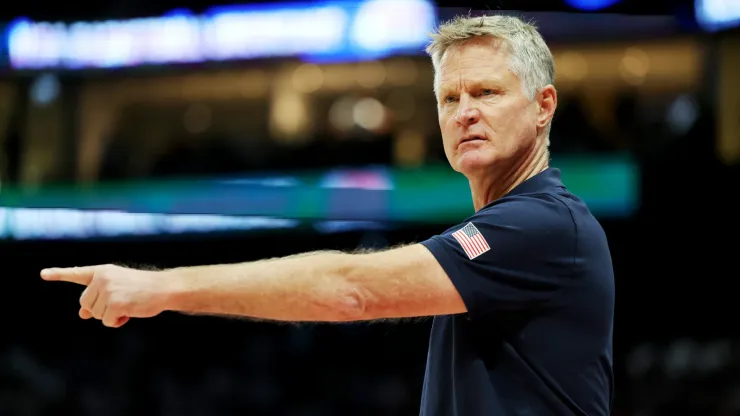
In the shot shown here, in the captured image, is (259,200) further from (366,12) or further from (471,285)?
(471,285)

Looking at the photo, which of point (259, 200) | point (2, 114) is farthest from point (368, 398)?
point (2, 114)

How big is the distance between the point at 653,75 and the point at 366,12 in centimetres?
371

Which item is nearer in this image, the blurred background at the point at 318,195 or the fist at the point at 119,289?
the fist at the point at 119,289

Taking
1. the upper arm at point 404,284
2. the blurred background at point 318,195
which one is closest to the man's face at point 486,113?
the upper arm at point 404,284

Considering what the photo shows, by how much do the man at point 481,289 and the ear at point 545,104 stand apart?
0.14 metres

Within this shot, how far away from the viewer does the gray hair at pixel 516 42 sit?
263cm

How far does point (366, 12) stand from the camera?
387 inches

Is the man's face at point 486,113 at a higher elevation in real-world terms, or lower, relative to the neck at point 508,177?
higher

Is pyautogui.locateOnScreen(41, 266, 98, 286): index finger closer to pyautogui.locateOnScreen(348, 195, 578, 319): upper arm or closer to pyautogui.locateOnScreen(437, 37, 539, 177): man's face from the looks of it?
pyautogui.locateOnScreen(348, 195, 578, 319): upper arm

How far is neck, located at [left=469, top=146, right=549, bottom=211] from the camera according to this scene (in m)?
2.67

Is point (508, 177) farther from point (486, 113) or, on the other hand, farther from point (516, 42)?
point (516, 42)

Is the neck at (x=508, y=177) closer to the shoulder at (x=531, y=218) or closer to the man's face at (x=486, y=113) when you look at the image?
the man's face at (x=486, y=113)

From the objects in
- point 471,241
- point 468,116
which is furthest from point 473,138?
point 471,241

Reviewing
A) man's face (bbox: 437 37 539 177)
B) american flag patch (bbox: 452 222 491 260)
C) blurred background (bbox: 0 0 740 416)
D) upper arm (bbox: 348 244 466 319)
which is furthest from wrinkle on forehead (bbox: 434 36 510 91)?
blurred background (bbox: 0 0 740 416)
